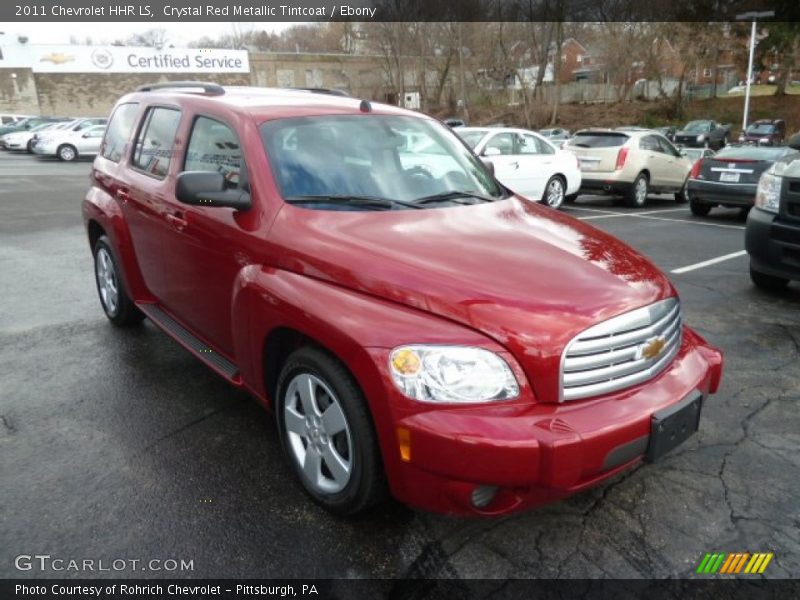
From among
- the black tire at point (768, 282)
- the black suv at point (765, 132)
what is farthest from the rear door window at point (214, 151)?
the black suv at point (765, 132)

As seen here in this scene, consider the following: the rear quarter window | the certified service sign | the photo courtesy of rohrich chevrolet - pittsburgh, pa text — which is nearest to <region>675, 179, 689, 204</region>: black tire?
the photo courtesy of rohrich chevrolet - pittsburgh, pa text

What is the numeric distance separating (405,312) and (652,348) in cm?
104

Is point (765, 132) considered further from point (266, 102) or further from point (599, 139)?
point (266, 102)

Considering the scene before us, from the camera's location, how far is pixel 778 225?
5504mm

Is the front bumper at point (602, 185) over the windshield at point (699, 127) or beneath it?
beneath

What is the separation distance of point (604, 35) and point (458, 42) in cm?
1045

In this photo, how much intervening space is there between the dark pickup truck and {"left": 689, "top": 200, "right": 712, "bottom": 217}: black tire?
21.5m

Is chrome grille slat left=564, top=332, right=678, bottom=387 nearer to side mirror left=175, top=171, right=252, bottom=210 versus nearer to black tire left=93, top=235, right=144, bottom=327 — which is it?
side mirror left=175, top=171, right=252, bottom=210

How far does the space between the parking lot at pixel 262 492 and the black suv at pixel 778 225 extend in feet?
2.66

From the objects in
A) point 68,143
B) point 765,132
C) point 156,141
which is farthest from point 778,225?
point 765,132

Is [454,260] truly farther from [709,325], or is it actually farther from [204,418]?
[709,325]

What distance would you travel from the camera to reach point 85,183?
1758 centimetres

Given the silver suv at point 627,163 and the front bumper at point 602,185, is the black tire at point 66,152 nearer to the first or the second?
the silver suv at point 627,163

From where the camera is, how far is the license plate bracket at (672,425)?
7.86 feet
